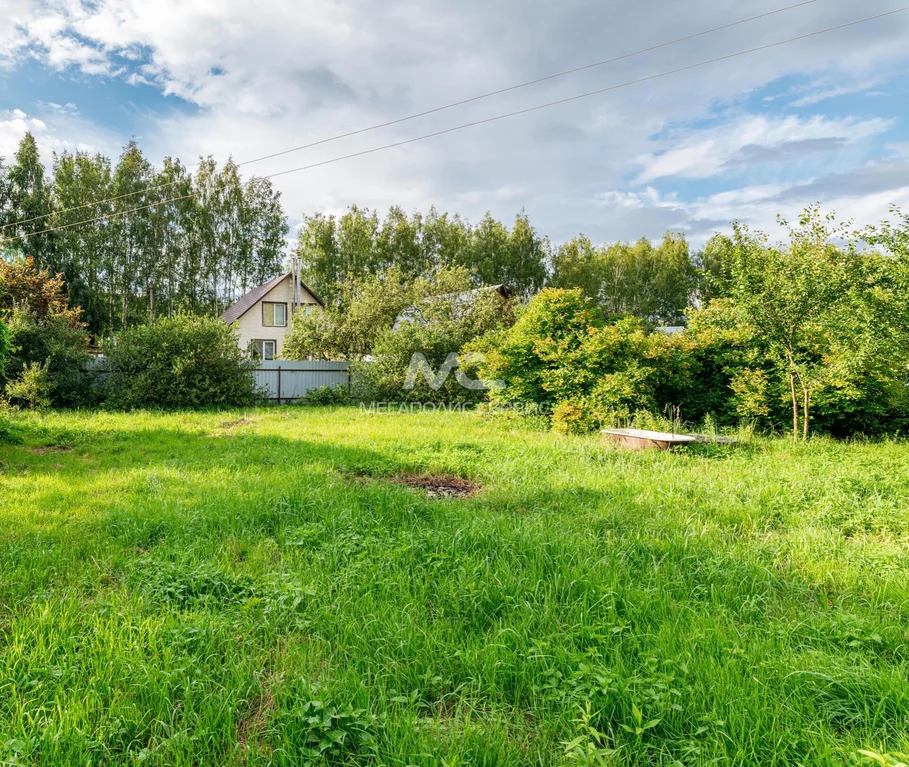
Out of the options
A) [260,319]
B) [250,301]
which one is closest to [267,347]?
[260,319]

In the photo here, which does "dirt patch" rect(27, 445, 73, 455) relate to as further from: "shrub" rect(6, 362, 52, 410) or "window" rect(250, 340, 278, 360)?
"window" rect(250, 340, 278, 360)

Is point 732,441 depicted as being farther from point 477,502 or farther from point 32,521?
point 32,521

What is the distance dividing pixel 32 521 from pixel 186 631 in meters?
2.63

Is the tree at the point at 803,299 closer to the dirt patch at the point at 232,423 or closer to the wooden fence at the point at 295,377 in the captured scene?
the dirt patch at the point at 232,423

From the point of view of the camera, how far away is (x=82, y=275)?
24750 mm

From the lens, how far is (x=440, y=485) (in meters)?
5.56

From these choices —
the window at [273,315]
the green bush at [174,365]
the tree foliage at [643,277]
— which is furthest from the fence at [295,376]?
the tree foliage at [643,277]

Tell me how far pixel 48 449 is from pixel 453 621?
23.9 ft

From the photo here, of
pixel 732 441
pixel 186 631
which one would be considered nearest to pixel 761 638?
pixel 186 631

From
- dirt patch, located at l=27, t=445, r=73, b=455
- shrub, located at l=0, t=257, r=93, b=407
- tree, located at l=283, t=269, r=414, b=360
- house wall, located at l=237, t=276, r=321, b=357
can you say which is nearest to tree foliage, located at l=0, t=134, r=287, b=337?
house wall, located at l=237, t=276, r=321, b=357

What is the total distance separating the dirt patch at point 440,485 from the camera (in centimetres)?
516

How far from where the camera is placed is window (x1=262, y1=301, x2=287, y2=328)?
26.9 m

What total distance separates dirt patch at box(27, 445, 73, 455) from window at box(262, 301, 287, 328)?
67.8 feet

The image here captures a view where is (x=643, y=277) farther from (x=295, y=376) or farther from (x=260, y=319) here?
(x=295, y=376)
